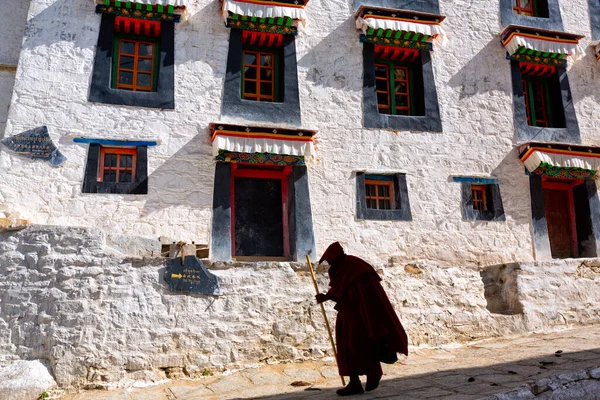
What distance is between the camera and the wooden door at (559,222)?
1130 cm

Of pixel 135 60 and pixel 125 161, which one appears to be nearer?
pixel 125 161

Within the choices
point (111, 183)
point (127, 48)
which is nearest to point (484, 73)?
point (127, 48)

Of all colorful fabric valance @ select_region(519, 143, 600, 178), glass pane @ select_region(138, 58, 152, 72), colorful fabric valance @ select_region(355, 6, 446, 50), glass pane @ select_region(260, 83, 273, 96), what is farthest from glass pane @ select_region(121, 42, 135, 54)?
colorful fabric valance @ select_region(519, 143, 600, 178)

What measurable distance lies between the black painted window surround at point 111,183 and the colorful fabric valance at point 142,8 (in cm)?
230

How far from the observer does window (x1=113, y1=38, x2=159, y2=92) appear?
9.44 meters

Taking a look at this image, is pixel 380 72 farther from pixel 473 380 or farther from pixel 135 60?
pixel 473 380

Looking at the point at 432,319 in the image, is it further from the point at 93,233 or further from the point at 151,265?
the point at 93,233

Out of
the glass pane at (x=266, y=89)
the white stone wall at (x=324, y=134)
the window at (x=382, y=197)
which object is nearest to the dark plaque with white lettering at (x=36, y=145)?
the white stone wall at (x=324, y=134)

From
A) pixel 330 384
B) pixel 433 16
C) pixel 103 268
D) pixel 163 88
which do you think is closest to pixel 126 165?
pixel 163 88

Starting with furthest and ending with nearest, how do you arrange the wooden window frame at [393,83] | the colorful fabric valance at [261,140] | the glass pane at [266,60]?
1. the wooden window frame at [393,83]
2. the glass pane at [266,60]
3. the colorful fabric valance at [261,140]

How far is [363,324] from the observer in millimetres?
5230

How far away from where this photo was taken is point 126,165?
355 inches

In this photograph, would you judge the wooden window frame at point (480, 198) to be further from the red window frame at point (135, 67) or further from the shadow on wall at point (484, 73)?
the red window frame at point (135, 67)

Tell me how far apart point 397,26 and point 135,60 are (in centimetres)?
475
